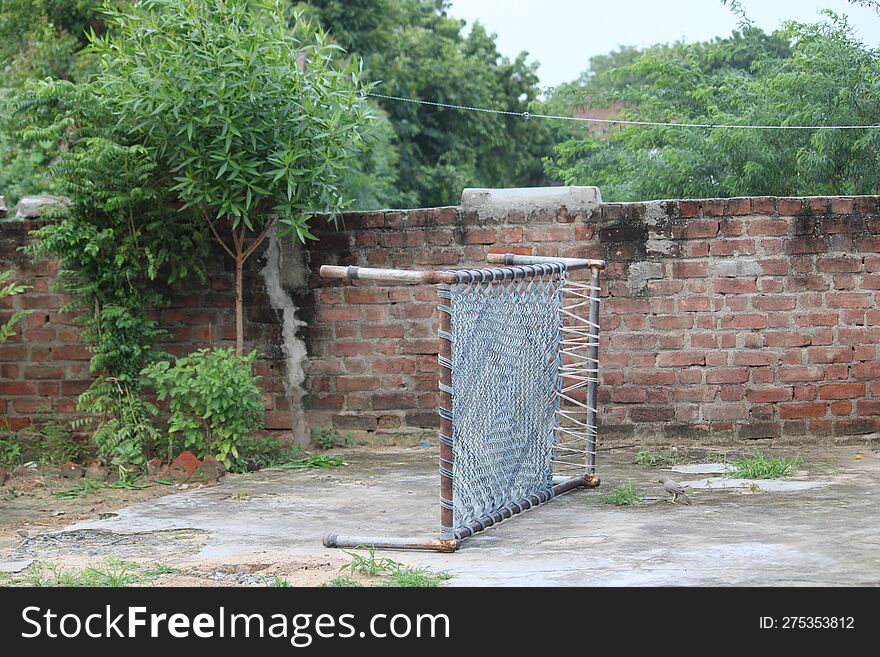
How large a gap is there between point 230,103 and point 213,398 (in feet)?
5.51

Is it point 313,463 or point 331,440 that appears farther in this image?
point 331,440

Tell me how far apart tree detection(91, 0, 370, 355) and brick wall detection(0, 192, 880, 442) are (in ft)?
2.24

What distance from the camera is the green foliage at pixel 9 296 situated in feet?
21.9

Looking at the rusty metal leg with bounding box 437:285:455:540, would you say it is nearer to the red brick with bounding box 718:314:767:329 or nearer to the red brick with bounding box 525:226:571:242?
the red brick with bounding box 525:226:571:242

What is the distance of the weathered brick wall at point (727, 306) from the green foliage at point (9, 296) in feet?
8.37

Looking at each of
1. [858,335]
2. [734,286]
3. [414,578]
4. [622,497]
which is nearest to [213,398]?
[622,497]

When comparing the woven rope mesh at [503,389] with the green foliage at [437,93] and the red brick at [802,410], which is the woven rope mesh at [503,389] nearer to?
the red brick at [802,410]

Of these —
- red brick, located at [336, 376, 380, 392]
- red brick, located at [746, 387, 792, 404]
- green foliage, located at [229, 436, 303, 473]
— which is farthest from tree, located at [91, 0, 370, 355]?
red brick, located at [746, 387, 792, 404]

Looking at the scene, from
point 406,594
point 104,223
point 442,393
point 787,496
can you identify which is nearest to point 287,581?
point 406,594

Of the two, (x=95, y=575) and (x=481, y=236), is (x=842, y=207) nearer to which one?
(x=481, y=236)

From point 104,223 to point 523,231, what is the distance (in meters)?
2.54

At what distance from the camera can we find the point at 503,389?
4969mm

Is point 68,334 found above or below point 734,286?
below

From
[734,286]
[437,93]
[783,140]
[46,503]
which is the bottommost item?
[46,503]
